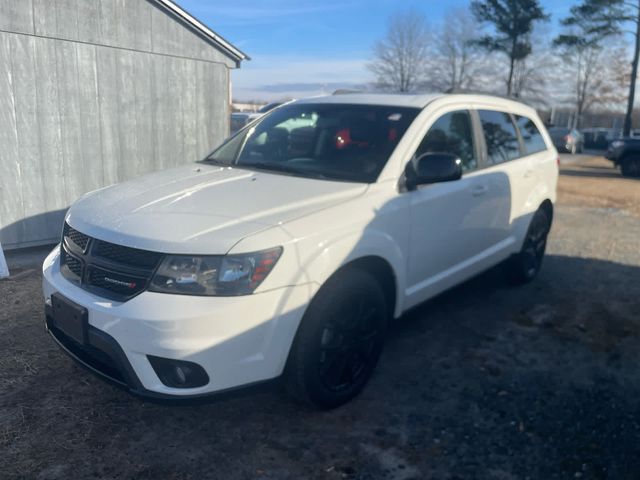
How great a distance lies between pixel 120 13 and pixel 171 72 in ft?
3.35

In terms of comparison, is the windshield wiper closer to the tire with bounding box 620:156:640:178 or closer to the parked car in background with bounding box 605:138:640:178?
the parked car in background with bounding box 605:138:640:178

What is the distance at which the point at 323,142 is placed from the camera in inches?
161

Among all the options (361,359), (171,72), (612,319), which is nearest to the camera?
(361,359)

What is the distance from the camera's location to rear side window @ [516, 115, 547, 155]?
18.1 feet

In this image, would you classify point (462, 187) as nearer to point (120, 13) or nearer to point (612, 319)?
point (612, 319)

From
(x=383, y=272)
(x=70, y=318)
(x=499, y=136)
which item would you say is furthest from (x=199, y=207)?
(x=499, y=136)

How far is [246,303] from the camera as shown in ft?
8.87

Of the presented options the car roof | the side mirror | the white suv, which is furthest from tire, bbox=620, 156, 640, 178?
the side mirror

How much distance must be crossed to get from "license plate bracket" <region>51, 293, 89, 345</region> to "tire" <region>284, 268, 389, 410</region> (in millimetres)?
1024

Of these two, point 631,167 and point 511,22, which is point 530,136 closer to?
point 631,167

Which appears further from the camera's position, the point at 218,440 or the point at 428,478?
the point at 218,440

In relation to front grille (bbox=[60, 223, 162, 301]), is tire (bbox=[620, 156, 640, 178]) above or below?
below

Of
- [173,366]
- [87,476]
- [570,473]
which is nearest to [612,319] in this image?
[570,473]

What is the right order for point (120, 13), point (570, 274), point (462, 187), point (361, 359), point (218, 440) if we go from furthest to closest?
1. point (120, 13)
2. point (570, 274)
3. point (462, 187)
4. point (361, 359)
5. point (218, 440)
